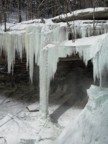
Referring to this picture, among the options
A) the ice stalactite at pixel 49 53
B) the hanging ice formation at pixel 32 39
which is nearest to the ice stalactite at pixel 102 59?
the ice stalactite at pixel 49 53

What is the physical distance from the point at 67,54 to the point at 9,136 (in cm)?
296

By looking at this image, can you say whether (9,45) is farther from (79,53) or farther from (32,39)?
(79,53)

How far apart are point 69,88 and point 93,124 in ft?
14.9

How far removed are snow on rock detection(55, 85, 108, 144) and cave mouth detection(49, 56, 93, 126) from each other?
1.56 metres

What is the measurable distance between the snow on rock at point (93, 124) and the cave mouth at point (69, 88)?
156 cm

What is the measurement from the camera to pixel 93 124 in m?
8.41

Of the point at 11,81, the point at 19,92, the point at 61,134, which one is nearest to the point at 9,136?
the point at 61,134

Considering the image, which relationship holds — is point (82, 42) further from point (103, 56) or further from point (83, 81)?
point (83, 81)

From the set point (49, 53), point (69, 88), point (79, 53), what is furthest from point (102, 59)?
point (69, 88)

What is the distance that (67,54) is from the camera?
8992 millimetres

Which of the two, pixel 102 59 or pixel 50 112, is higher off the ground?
pixel 102 59

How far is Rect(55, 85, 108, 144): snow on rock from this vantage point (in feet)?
26.8

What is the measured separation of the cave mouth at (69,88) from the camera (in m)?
11.0

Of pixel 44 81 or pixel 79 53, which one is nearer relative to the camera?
pixel 79 53
